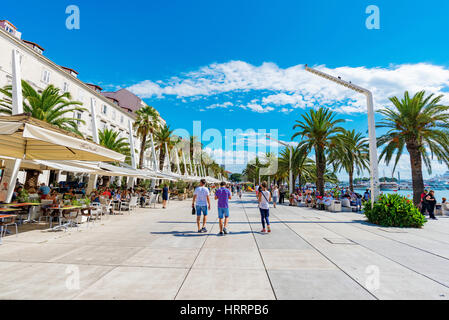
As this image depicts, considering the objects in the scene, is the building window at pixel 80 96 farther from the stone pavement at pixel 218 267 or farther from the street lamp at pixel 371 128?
the street lamp at pixel 371 128

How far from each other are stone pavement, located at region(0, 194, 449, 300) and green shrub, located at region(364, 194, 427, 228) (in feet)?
8.38

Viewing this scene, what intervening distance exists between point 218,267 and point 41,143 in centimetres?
704

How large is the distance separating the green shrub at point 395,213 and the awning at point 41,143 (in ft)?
36.0

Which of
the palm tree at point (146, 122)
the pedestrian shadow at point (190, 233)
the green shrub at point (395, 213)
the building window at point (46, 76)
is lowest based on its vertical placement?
the pedestrian shadow at point (190, 233)

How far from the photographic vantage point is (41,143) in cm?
752

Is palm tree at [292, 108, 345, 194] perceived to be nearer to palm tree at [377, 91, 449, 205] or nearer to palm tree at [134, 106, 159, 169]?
palm tree at [377, 91, 449, 205]

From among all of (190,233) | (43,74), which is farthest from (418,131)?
(43,74)

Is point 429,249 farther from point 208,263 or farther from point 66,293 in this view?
point 66,293

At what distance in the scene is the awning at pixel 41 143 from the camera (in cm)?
514

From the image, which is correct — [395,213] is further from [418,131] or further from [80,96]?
[80,96]

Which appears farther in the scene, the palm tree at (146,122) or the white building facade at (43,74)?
the palm tree at (146,122)

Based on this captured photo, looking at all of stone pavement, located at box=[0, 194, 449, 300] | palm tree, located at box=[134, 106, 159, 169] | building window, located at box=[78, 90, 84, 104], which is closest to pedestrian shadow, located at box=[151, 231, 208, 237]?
stone pavement, located at box=[0, 194, 449, 300]

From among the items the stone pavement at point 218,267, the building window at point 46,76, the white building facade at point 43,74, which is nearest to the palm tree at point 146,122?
the white building facade at point 43,74

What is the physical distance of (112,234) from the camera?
24.3 ft
